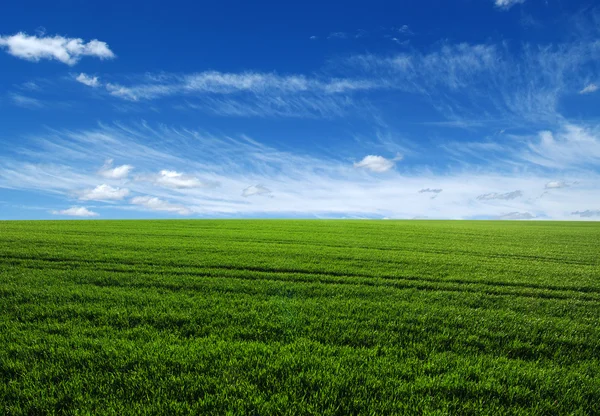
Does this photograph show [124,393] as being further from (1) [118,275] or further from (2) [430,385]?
(1) [118,275]

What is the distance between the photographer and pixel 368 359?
19.5ft

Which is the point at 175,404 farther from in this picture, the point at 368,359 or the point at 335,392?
the point at 368,359

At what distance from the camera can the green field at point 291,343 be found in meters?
4.88

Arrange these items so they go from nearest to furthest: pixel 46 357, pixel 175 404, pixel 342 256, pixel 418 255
→ pixel 175 404, pixel 46 357, pixel 342 256, pixel 418 255

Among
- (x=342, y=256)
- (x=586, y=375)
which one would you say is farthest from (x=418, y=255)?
(x=586, y=375)

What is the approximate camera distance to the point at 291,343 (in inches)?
253

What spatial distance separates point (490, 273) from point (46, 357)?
48.5 feet

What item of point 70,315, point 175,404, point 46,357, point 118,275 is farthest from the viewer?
point 118,275

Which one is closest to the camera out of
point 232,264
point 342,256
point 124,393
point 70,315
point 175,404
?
point 175,404

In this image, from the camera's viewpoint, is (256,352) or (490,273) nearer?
(256,352)

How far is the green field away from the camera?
488 centimetres

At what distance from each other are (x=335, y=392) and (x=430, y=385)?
1.43 metres

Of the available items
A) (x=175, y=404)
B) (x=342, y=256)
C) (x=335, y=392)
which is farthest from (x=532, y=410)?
(x=342, y=256)

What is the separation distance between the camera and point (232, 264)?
47.3 feet
